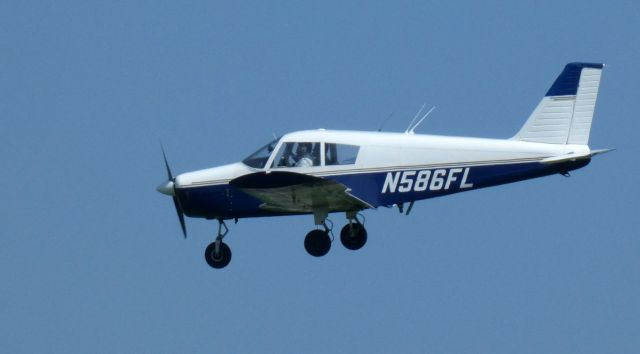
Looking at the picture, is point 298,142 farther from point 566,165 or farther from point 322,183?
point 566,165

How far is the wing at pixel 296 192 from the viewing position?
3703 cm

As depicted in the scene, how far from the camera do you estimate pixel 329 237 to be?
39.3 meters

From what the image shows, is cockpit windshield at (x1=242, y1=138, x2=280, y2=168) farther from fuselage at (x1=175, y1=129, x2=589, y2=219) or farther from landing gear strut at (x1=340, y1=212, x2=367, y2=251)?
landing gear strut at (x1=340, y1=212, x2=367, y2=251)

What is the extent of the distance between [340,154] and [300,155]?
28.7 inches

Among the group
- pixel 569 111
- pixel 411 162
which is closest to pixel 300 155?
pixel 411 162

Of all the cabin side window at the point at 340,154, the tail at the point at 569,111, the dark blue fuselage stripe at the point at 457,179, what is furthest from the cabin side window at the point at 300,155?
the tail at the point at 569,111

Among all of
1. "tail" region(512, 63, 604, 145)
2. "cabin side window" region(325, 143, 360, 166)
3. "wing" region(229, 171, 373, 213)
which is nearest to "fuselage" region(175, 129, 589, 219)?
"cabin side window" region(325, 143, 360, 166)

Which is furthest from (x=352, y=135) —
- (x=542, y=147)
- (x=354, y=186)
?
(x=542, y=147)

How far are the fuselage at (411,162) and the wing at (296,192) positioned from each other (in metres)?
0.41

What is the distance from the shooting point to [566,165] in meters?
38.1

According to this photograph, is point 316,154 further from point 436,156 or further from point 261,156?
point 436,156

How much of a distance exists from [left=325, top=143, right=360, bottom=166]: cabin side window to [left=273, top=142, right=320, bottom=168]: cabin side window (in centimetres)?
18

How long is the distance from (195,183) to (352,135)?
10.4 feet

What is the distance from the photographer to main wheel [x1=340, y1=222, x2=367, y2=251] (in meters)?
39.7
